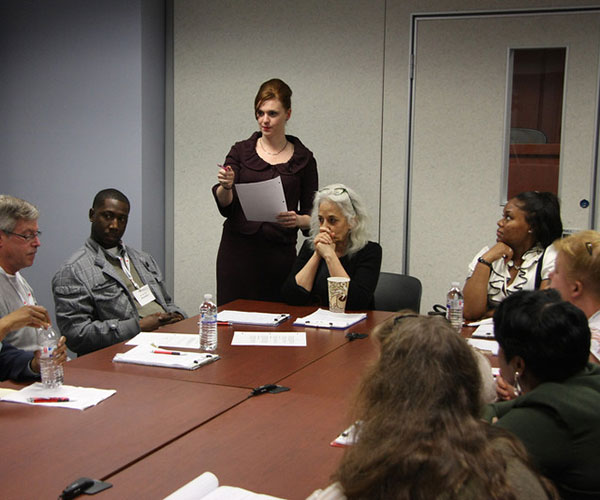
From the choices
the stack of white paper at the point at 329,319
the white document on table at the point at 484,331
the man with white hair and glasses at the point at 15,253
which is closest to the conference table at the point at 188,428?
the man with white hair and glasses at the point at 15,253

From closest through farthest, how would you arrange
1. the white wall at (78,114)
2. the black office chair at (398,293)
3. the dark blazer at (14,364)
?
the dark blazer at (14,364)
the black office chair at (398,293)
the white wall at (78,114)

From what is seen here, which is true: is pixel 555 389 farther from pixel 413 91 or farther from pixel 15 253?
pixel 413 91

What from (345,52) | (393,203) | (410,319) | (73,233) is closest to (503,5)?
(345,52)

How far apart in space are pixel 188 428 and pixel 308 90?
350cm

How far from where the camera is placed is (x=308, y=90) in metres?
4.96

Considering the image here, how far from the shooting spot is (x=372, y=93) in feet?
15.9

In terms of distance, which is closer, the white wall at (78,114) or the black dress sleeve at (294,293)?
the black dress sleeve at (294,293)

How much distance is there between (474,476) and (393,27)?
13.5ft

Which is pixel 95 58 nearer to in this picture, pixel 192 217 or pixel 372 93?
pixel 192 217

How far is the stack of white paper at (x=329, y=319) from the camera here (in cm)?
314

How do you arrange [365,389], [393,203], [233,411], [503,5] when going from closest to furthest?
[365,389], [233,411], [503,5], [393,203]

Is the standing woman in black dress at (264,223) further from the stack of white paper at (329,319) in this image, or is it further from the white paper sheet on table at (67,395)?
the white paper sheet on table at (67,395)

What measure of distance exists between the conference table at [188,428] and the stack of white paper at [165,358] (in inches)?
1.2

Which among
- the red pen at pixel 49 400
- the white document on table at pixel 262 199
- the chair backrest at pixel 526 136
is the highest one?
the chair backrest at pixel 526 136
